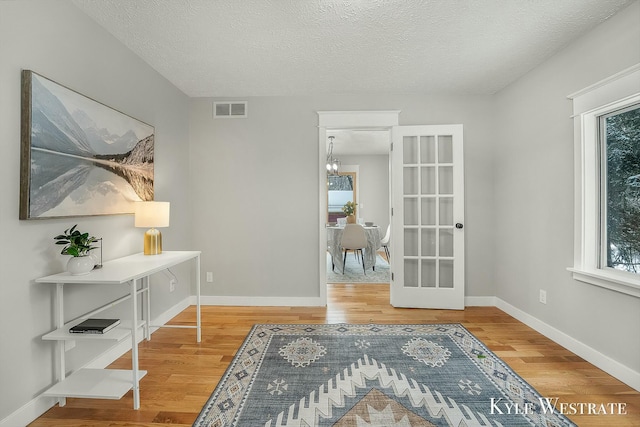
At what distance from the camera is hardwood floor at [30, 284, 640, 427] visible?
173cm

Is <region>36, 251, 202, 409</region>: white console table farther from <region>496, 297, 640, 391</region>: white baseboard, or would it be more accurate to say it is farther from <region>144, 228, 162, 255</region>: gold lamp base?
<region>496, 297, 640, 391</region>: white baseboard

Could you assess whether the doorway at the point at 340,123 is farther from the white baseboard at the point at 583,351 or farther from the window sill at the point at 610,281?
the window sill at the point at 610,281

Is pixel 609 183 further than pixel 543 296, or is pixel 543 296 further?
pixel 543 296

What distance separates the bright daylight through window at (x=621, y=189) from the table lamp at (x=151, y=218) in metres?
3.42

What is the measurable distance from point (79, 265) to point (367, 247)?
14.1ft

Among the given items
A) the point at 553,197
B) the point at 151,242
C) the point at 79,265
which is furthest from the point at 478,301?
the point at 79,265

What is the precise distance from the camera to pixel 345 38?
7.84ft

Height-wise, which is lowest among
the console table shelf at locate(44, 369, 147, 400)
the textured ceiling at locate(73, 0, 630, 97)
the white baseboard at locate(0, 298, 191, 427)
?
the white baseboard at locate(0, 298, 191, 427)

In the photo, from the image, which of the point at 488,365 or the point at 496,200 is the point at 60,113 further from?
the point at 496,200

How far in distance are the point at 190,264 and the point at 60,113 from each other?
2.20 metres

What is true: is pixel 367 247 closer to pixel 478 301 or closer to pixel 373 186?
pixel 478 301

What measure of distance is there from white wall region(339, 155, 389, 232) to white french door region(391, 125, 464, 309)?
4271mm

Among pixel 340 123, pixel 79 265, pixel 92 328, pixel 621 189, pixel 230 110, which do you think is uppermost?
pixel 230 110

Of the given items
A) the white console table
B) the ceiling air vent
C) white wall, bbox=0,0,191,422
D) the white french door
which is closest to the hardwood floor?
the white console table
